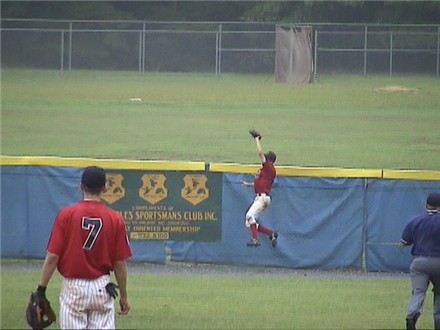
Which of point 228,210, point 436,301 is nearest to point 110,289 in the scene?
point 436,301

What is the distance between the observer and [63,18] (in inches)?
508

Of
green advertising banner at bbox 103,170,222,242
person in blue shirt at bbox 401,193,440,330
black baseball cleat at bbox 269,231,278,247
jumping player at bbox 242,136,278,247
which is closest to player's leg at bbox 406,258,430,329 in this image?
person in blue shirt at bbox 401,193,440,330

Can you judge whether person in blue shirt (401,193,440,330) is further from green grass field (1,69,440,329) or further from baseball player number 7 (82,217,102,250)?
baseball player number 7 (82,217,102,250)

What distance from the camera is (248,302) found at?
11570mm

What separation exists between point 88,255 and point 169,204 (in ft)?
26.4

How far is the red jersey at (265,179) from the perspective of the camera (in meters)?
14.1

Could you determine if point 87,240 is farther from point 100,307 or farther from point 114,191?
point 114,191

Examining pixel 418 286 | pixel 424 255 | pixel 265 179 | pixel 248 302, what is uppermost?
pixel 265 179

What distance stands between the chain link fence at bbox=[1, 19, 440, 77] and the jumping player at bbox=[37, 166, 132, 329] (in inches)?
222

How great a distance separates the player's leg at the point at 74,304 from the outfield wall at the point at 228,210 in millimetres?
7409

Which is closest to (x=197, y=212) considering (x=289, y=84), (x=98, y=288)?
(x=289, y=84)

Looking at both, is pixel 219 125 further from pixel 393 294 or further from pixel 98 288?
pixel 98 288

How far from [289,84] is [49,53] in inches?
107

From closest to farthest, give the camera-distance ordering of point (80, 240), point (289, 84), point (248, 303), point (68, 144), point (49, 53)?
point (80, 240) < point (248, 303) < point (49, 53) < point (289, 84) < point (68, 144)
